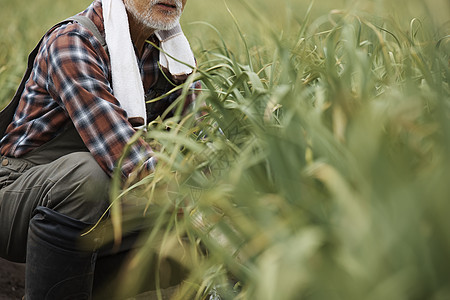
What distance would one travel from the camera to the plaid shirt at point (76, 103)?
1549mm

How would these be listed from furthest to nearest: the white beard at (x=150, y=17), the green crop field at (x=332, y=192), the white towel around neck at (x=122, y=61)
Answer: the white beard at (x=150, y=17) → the white towel around neck at (x=122, y=61) → the green crop field at (x=332, y=192)

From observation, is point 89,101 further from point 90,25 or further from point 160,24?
point 160,24

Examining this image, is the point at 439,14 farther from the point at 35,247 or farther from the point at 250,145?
the point at 35,247

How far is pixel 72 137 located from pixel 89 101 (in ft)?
0.66

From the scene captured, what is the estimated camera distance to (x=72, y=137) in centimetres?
173

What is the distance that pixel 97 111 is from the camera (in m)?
1.56

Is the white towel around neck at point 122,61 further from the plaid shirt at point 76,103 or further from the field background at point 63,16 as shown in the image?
the field background at point 63,16

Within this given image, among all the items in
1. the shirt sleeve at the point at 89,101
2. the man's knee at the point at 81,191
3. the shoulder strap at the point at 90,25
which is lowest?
the man's knee at the point at 81,191

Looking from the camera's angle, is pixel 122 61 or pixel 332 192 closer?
pixel 332 192

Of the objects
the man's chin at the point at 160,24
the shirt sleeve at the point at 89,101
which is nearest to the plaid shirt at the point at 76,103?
the shirt sleeve at the point at 89,101

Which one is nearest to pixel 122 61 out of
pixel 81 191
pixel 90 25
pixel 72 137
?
pixel 90 25

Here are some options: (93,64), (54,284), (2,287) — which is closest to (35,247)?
(54,284)

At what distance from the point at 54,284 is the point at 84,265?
0.08 metres

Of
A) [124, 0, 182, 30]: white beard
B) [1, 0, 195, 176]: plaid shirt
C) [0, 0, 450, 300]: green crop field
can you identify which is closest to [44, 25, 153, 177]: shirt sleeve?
[1, 0, 195, 176]: plaid shirt
